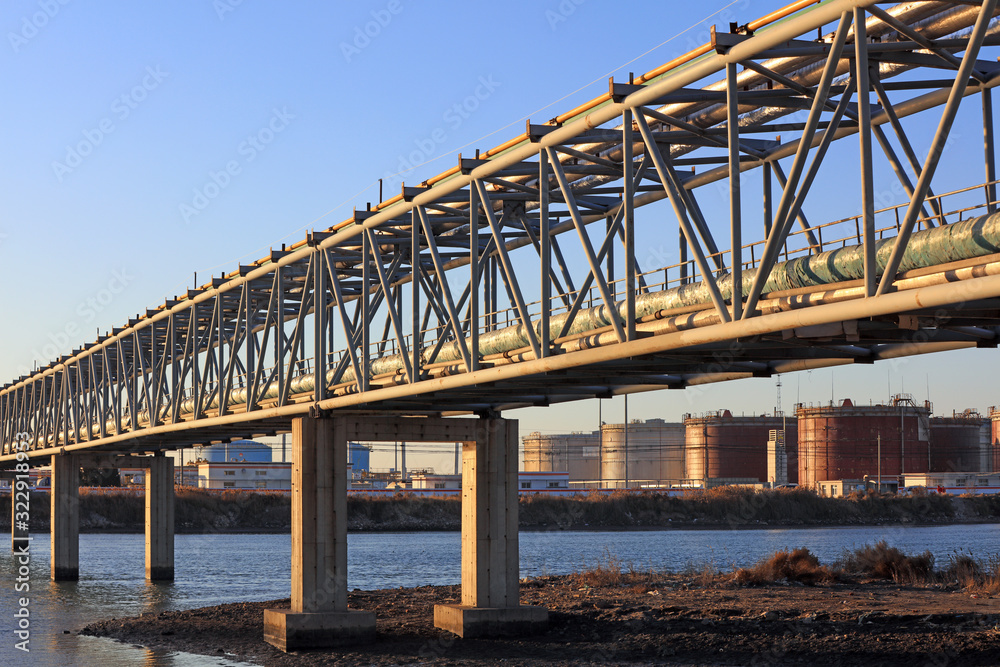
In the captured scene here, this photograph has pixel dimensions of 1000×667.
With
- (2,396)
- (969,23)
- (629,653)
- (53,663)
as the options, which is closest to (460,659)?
(629,653)

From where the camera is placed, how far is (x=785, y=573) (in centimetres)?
4156

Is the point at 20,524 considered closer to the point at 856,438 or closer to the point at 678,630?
the point at 678,630

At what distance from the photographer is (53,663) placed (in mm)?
31031

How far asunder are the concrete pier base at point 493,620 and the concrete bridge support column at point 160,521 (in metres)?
32.2

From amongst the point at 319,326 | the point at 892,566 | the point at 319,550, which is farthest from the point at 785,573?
the point at 319,326

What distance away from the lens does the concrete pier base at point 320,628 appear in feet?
102

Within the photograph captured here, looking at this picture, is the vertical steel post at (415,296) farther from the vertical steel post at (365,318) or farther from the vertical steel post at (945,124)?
the vertical steel post at (945,124)

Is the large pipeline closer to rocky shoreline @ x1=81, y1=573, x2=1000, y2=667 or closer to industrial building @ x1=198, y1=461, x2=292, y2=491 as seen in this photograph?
rocky shoreline @ x1=81, y1=573, x2=1000, y2=667

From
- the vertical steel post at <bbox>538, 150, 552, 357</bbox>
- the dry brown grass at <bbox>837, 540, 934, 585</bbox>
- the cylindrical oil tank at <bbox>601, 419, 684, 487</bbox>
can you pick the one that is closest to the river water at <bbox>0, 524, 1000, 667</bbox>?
the dry brown grass at <bbox>837, 540, 934, 585</bbox>

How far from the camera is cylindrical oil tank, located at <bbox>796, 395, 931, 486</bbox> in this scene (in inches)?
5778

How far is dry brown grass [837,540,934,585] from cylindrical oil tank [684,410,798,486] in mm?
121518

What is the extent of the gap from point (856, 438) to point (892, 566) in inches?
4266

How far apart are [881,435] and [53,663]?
130502 millimetres

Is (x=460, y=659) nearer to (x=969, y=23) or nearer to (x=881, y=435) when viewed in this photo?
(x=969, y=23)
